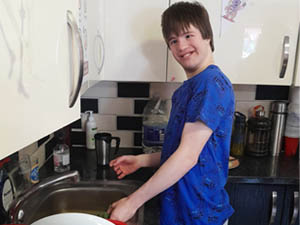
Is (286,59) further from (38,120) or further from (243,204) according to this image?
(38,120)

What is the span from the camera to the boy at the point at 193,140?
0.86 m

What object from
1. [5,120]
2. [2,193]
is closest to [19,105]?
[5,120]

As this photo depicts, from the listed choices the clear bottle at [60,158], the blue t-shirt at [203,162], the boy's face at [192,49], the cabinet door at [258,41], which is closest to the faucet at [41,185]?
the clear bottle at [60,158]

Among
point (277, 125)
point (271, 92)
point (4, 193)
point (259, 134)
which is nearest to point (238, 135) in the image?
point (259, 134)

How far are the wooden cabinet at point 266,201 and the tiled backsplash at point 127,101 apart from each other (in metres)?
0.50

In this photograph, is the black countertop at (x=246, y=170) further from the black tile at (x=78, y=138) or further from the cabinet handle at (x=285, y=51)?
the cabinet handle at (x=285, y=51)

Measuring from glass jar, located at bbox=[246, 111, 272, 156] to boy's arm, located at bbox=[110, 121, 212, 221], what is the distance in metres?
0.71

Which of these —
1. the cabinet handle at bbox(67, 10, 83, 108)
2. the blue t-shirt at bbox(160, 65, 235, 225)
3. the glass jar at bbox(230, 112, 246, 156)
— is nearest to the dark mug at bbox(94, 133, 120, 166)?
the blue t-shirt at bbox(160, 65, 235, 225)

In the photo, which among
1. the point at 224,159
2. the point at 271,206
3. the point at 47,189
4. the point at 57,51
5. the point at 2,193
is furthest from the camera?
the point at 271,206

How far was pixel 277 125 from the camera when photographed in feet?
4.87

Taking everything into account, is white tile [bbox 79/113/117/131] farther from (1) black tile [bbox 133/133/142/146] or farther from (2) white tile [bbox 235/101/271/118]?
(2) white tile [bbox 235/101/271/118]

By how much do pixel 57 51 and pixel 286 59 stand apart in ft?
3.51

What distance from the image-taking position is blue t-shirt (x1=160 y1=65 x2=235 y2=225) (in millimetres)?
876

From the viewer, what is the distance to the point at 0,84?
1.01 feet
